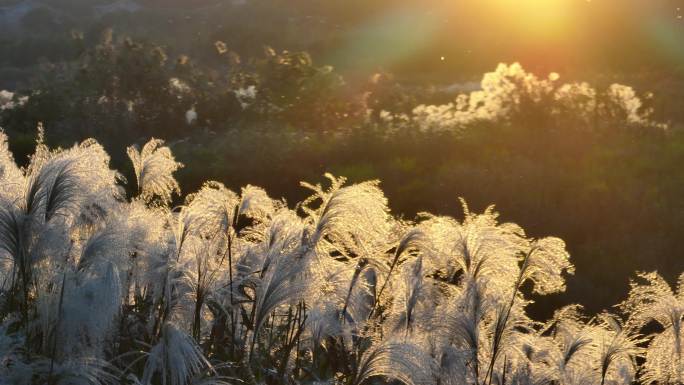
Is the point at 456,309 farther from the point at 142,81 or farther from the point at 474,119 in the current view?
the point at 142,81

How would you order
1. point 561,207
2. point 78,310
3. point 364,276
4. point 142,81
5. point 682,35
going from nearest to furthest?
point 78,310
point 364,276
point 561,207
point 142,81
point 682,35

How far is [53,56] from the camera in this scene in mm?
47844

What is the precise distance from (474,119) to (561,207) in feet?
11.2

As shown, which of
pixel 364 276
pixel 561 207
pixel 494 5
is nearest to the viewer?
pixel 364 276

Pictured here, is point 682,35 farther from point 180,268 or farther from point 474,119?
point 180,268

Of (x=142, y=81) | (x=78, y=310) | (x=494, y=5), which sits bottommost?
(x=78, y=310)

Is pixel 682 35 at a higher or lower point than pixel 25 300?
higher

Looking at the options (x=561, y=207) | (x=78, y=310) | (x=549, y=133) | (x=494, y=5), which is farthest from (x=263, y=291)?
(x=494, y=5)

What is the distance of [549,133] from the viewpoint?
1608cm

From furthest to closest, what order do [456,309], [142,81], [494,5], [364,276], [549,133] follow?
1. [494,5]
2. [142,81]
3. [549,133]
4. [364,276]
5. [456,309]

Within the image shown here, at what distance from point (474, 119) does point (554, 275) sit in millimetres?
12923

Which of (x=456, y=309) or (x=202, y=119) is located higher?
(x=202, y=119)

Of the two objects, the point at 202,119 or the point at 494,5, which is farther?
the point at 494,5

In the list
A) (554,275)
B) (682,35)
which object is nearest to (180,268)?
(554,275)
